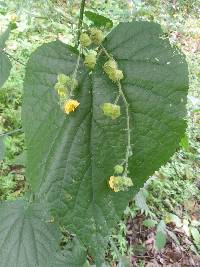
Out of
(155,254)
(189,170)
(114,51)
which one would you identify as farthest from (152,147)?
(189,170)

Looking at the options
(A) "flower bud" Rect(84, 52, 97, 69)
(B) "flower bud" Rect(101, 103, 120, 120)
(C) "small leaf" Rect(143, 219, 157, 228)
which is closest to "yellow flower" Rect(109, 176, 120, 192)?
(B) "flower bud" Rect(101, 103, 120, 120)

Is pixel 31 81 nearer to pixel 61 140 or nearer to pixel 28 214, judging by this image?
pixel 61 140

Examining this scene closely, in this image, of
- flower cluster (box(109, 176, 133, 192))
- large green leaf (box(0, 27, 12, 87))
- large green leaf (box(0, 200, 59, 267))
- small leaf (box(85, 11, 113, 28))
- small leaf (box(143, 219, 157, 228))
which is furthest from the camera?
small leaf (box(143, 219, 157, 228))

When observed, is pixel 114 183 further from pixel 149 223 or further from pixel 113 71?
pixel 149 223

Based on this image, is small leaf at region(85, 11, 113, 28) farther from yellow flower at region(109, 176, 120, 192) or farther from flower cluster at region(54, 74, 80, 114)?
yellow flower at region(109, 176, 120, 192)

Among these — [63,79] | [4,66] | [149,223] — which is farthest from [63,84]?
[149,223]

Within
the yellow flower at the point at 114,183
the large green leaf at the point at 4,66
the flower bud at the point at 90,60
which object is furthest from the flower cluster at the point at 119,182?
the large green leaf at the point at 4,66

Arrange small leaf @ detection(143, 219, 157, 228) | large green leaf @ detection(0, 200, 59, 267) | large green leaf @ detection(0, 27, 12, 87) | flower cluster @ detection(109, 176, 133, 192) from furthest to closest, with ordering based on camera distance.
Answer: small leaf @ detection(143, 219, 157, 228) → large green leaf @ detection(0, 200, 59, 267) → large green leaf @ detection(0, 27, 12, 87) → flower cluster @ detection(109, 176, 133, 192)
